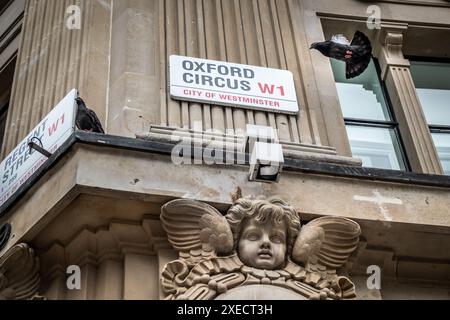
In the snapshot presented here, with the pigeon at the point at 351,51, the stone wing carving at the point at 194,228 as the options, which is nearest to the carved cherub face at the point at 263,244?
the stone wing carving at the point at 194,228

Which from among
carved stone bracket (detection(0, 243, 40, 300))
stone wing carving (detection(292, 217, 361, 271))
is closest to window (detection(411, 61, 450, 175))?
stone wing carving (detection(292, 217, 361, 271))

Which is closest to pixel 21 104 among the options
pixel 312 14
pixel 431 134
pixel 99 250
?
pixel 99 250

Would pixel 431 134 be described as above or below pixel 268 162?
above

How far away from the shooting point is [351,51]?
10633 mm

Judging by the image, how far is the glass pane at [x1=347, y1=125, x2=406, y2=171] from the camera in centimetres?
1038

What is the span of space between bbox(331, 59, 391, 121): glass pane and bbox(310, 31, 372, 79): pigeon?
471 millimetres

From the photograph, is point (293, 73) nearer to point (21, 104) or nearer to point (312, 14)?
point (312, 14)

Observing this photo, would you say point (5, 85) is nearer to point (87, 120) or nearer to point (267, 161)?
point (87, 120)

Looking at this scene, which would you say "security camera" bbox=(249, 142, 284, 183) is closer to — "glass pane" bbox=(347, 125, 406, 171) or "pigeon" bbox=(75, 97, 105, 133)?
"pigeon" bbox=(75, 97, 105, 133)

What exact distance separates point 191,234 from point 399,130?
12.6ft

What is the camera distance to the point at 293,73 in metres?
10.0

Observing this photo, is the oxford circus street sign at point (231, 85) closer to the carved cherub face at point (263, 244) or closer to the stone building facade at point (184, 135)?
the stone building facade at point (184, 135)

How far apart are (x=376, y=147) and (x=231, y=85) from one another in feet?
7.02

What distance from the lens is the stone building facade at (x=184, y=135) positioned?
7883 millimetres
